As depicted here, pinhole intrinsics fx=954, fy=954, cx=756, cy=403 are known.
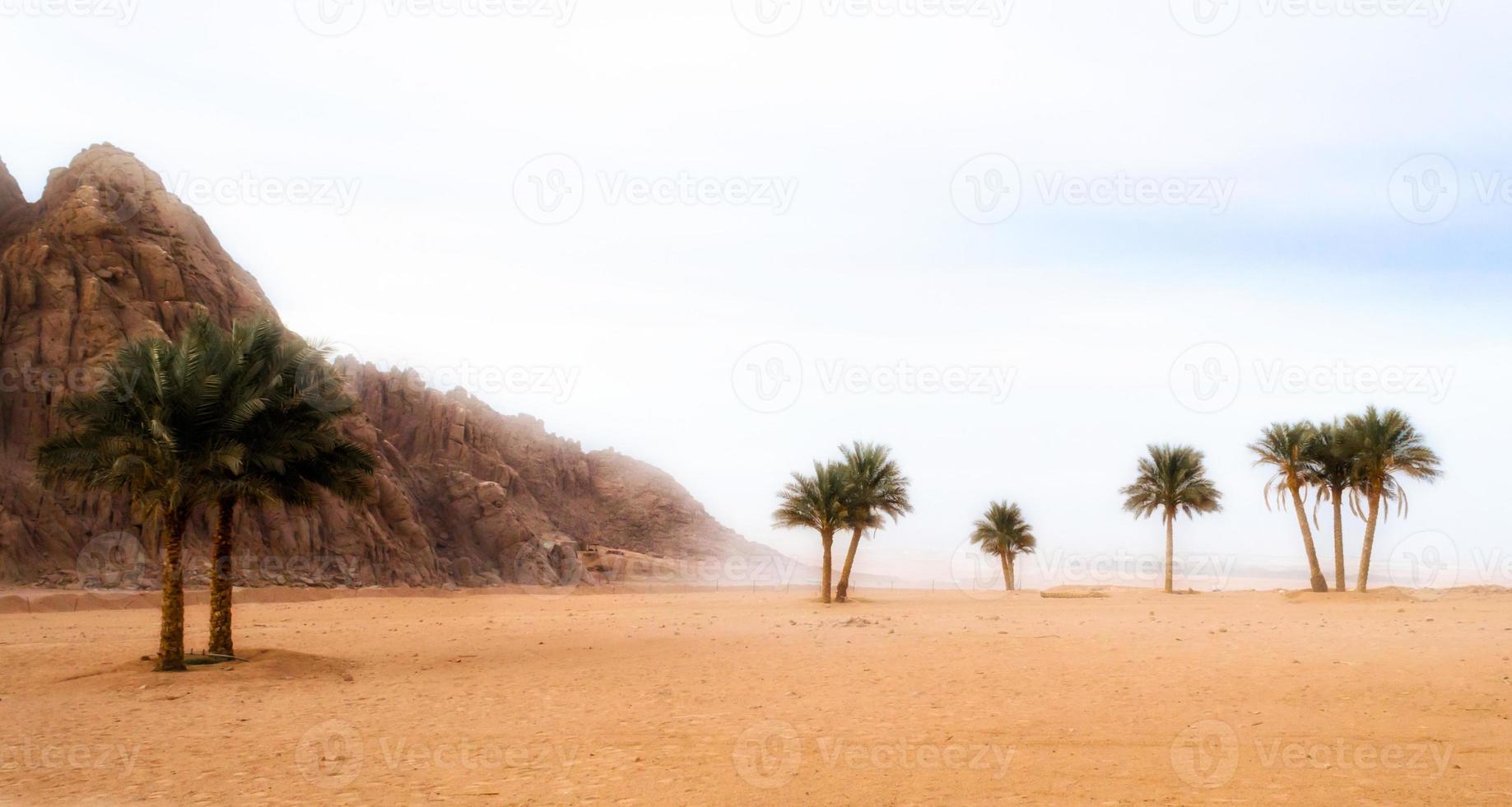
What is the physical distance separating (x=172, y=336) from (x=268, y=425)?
149ft

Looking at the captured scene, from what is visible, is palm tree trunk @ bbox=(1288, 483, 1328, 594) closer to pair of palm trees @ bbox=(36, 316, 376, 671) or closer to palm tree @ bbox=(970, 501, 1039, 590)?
palm tree @ bbox=(970, 501, 1039, 590)

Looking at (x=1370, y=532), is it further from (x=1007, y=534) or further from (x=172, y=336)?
(x=172, y=336)

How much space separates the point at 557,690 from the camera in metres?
16.6

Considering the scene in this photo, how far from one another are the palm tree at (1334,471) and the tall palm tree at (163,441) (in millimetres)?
46684

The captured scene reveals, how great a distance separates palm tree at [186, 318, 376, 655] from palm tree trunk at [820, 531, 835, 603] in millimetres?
27211

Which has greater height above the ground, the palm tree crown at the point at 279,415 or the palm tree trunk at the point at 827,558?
the palm tree crown at the point at 279,415

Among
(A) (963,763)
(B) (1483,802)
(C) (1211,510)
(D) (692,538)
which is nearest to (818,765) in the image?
(A) (963,763)

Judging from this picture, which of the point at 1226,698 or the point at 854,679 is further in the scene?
the point at 854,679

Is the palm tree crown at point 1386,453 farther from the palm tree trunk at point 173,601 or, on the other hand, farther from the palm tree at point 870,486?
the palm tree trunk at point 173,601

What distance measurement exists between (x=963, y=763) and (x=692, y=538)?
11348cm

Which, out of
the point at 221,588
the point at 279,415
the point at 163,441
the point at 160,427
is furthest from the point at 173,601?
the point at 279,415

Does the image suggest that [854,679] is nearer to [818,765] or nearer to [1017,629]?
[818,765]

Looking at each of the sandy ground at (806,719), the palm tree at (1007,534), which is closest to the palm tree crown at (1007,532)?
the palm tree at (1007,534)

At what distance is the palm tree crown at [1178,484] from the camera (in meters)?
55.9
